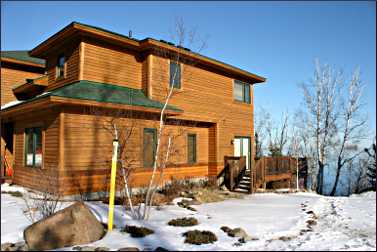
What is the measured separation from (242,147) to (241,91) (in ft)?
11.5

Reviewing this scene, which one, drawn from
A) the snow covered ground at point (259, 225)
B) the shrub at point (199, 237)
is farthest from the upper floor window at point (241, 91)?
the shrub at point (199, 237)

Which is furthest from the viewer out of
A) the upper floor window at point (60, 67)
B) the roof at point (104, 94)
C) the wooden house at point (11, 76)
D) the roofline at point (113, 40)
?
the wooden house at point (11, 76)

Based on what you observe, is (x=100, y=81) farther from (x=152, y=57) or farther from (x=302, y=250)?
(x=302, y=250)

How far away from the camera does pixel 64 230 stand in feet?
19.4

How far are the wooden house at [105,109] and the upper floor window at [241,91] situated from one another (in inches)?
22.7

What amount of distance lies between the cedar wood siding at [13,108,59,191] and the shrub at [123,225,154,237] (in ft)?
13.4

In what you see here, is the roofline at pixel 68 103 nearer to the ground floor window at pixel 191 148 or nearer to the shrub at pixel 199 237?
the ground floor window at pixel 191 148

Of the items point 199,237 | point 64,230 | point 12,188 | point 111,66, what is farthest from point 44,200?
point 111,66

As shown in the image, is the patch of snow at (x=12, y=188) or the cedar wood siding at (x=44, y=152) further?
the patch of snow at (x=12, y=188)

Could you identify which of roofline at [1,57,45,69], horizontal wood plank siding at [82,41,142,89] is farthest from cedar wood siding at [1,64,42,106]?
horizontal wood plank siding at [82,41,142,89]

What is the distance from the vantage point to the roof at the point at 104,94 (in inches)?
406

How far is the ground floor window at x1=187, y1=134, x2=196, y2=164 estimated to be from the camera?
15.3 metres

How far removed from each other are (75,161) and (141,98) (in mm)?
3884

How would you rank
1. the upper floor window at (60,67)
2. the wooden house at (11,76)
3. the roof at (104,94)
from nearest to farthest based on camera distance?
the roof at (104,94) → the upper floor window at (60,67) → the wooden house at (11,76)
